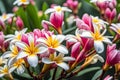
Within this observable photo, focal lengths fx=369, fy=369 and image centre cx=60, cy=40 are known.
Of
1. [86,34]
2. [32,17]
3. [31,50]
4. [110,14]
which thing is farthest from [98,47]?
[32,17]

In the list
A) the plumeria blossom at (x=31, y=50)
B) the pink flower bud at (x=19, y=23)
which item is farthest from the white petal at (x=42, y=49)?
the pink flower bud at (x=19, y=23)

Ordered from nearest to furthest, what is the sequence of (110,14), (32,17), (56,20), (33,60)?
(33,60), (56,20), (110,14), (32,17)

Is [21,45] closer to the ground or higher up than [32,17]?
higher up

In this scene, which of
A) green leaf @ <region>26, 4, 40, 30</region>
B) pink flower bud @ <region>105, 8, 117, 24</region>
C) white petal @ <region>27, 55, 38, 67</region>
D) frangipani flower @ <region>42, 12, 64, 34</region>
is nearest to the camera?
white petal @ <region>27, 55, 38, 67</region>

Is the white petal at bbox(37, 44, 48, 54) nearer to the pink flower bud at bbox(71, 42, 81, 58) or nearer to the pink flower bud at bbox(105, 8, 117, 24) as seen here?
the pink flower bud at bbox(71, 42, 81, 58)

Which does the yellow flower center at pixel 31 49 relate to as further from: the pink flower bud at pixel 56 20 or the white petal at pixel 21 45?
the pink flower bud at pixel 56 20

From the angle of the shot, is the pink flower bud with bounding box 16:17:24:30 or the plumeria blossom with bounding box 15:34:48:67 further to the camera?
the pink flower bud with bounding box 16:17:24:30

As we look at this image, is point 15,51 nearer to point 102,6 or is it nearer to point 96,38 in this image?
point 96,38

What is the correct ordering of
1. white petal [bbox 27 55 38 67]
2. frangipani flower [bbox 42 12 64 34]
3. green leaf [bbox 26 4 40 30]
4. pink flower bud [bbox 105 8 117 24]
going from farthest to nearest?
green leaf [bbox 26 4 40 30] → pink flower bud [bbox 105 8 117 24] → frangipani flower [bbox 42 12 64 34] → white petal [bbox 27 55 38 67]

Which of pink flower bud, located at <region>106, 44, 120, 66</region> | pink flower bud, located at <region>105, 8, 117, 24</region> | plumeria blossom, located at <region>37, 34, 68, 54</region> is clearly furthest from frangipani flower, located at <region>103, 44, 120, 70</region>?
pink flower bud, located at <region>105, 8, 117, 24</region>
